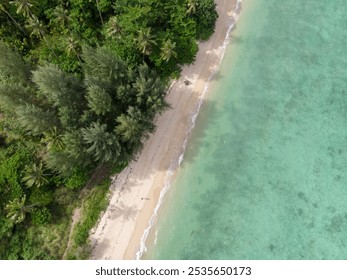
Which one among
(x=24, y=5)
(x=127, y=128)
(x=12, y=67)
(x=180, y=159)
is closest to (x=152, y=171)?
(x=180, y=159)

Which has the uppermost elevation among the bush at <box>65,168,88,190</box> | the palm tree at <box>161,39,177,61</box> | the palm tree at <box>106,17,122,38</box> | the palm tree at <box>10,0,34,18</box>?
the palm tree at <box>10,0,34,18</box>

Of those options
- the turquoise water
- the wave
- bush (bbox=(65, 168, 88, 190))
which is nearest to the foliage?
bush (bbox=(65, 168, 88, 190))

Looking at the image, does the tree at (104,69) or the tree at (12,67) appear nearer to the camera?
the tree at (104,69)

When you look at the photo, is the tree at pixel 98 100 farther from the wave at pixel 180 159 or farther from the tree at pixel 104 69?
the wave at pixel 180 159

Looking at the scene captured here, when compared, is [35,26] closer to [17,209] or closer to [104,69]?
[104,69]

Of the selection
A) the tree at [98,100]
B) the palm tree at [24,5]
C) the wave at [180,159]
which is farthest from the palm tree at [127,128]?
the palm tree at [24,5]

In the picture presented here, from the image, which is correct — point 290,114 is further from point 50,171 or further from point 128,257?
point 50,171

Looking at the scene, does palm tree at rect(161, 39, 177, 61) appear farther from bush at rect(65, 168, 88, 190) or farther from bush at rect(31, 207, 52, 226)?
bush at rect(31, 207, 52, 226)
